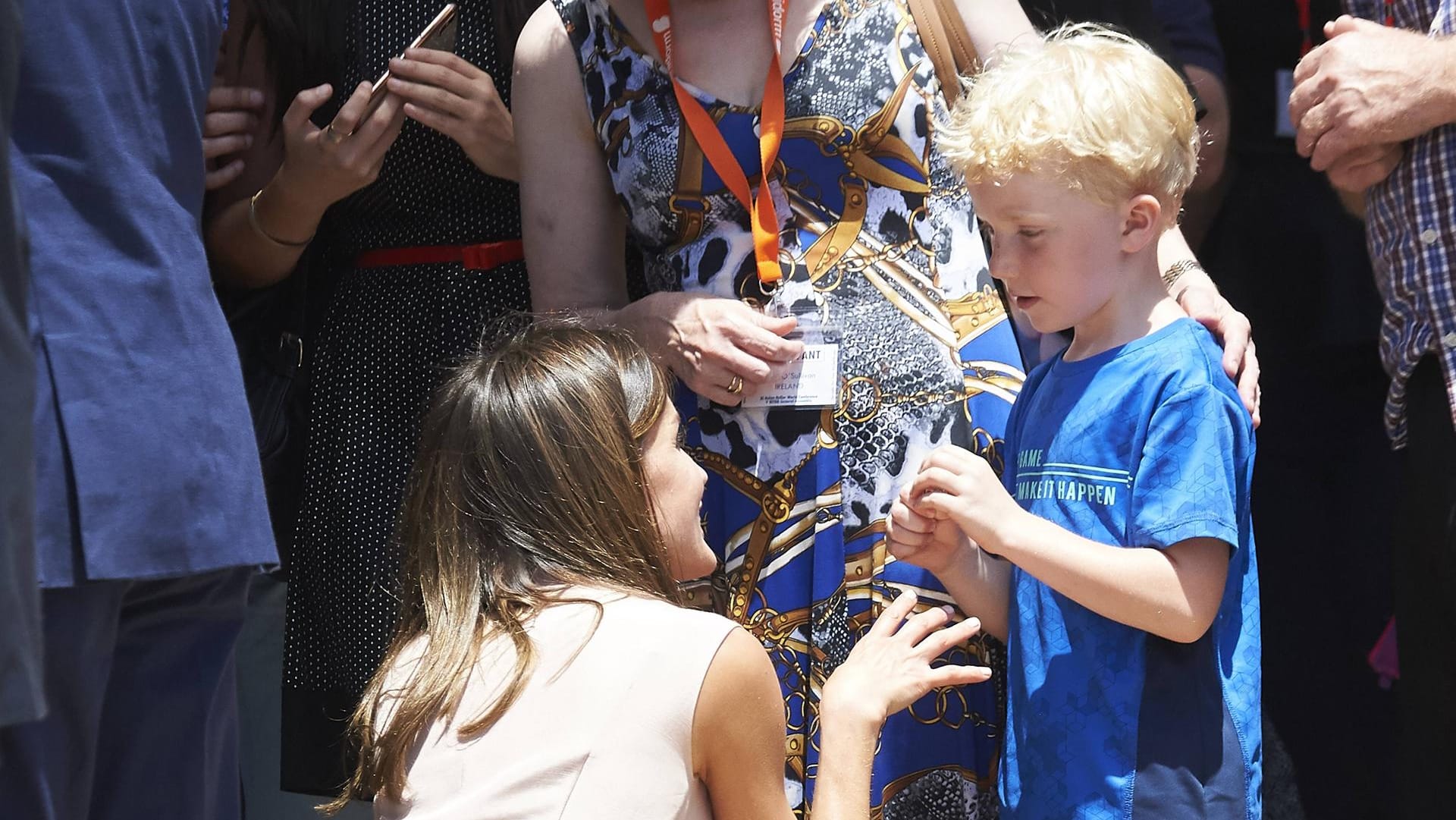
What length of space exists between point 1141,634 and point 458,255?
137 centimetres

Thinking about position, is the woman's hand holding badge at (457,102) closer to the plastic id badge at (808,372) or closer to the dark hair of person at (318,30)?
the dark hair of person at (318,30)

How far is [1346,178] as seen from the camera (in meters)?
2.29

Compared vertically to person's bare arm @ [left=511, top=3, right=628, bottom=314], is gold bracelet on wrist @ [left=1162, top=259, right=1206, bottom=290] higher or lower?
lower

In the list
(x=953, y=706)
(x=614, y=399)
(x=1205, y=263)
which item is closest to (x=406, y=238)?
(x=614, y=399)

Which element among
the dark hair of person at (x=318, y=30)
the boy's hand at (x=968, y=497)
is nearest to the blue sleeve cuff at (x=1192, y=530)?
the boy's hand at (x=968, y=497)

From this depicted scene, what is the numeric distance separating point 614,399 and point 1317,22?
1820 mm

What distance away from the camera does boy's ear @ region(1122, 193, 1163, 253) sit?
6.30 feet

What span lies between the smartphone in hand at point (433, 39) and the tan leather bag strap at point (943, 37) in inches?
31.3

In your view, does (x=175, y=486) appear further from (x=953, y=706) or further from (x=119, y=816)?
(x=953, y=706)

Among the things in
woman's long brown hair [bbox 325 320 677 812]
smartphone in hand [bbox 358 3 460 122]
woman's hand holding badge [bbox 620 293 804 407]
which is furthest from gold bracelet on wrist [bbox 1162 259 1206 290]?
smartphone in hand [bbox 358 3 460 122]

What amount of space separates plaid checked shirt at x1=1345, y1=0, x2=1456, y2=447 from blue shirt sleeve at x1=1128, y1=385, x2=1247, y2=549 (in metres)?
0.55

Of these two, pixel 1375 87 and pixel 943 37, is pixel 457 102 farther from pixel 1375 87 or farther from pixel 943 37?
pixel 1375 87

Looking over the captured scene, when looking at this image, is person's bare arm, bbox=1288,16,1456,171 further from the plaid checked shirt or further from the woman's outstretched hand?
the woman's outstretched hand

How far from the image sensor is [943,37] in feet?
7.22
